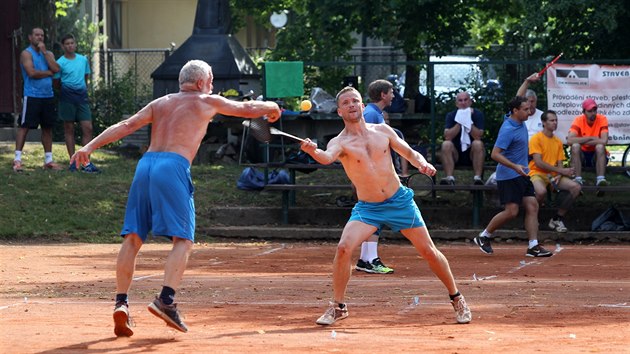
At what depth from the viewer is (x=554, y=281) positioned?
41.0 ft

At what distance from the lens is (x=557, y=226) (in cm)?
1748

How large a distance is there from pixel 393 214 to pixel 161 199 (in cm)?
191

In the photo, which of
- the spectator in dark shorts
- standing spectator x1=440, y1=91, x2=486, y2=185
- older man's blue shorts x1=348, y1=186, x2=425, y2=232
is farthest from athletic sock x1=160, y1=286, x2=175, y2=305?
standing spectator x1=440, y1=91, x2=486, y2=185

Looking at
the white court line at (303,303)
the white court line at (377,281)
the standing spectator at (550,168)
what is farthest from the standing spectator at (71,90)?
the white court line at (303,303)

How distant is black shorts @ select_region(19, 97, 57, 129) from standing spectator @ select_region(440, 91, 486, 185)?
20.3ft

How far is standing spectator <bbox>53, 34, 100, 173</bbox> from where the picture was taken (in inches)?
774

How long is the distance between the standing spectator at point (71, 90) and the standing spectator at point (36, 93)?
0.99 ft

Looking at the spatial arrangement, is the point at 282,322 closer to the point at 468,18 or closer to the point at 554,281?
the point at 554,281

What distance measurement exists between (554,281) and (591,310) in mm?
2341

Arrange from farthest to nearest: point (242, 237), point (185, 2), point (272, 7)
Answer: point (185, 2) → point (272, 7) → point (242, 237)

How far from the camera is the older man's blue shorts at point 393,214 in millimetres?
9547

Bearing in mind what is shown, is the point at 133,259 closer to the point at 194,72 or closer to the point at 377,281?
the point at 194,72

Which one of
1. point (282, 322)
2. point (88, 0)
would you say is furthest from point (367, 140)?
point (88, 0)

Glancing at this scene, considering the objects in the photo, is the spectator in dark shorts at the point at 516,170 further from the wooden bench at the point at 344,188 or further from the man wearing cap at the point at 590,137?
the man wearing cap at the point at 590,137
